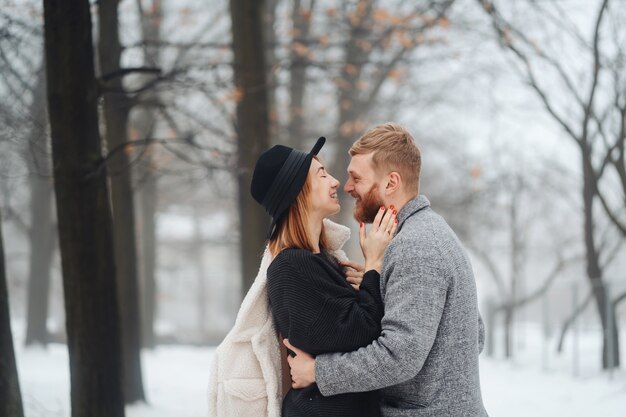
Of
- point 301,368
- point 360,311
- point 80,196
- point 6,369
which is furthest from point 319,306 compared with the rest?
point 6,369

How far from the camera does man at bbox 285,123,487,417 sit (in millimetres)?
2936

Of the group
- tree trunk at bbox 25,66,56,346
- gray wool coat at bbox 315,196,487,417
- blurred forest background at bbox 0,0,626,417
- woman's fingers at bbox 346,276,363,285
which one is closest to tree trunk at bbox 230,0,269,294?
blurred forest background at bbox 0,0,626,417

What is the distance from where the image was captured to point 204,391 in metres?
11.4

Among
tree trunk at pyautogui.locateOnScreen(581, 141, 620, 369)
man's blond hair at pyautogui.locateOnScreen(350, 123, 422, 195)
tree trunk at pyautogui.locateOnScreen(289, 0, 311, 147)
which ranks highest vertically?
tree trunk at pyautogui.locateOnScreen(289, 0, 311, 147)

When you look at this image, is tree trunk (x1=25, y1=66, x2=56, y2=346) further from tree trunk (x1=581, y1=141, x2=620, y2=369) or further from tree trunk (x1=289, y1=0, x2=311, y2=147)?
tree trunk (x1=581, y1=141, x2=620, y2=369)

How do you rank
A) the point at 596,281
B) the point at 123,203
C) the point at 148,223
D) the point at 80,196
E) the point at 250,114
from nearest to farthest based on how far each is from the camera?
the point at 80,196, the point at 250,114, the point at 123,203, the point at 596,281, the point at 148,223

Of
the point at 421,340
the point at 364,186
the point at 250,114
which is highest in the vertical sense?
the point at 250,114

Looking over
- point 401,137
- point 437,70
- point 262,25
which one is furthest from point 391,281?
point 437,70

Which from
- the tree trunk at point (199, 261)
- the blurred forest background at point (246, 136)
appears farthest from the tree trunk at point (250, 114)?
the tree trunk at point (199, 261)

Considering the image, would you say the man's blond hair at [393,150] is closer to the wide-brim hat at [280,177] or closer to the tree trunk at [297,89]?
the wide-brim hat at [280,177]

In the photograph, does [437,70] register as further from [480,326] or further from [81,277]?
[480,326]

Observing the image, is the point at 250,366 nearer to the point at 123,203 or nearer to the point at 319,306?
the point at 319,306

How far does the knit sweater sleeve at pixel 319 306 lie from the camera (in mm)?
3035

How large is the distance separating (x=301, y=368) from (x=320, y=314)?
0.80ft
